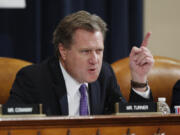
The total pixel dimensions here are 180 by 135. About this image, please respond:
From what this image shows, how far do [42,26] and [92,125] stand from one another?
1.71 meters

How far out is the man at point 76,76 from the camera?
189 centimetres

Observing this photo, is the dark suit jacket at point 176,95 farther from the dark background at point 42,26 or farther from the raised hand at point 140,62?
the dark background at point 42,26

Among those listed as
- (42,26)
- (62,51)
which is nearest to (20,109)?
(62,51)

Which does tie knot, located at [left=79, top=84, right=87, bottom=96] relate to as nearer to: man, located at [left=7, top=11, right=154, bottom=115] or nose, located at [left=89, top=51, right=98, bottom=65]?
man, located at [left=7, top=11, right=154, bottom=115]

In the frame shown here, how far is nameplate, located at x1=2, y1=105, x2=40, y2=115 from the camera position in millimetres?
1410

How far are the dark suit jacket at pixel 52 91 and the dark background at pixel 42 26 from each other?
75 centimetres

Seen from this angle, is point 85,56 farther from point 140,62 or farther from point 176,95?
point 176,95

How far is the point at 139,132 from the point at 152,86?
1.19m

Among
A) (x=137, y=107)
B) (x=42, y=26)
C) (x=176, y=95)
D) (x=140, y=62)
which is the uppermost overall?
(x=42, y=26)

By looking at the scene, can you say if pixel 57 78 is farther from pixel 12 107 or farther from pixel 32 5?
pixel 32 5

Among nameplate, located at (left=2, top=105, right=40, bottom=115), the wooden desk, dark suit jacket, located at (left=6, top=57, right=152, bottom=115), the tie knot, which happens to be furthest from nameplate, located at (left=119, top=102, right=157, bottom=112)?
the tie knot

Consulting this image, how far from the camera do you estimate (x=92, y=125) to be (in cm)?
123

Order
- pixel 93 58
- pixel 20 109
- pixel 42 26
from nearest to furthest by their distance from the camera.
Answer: pixel 20 109 < pixel 93 58 < pixel 42 26

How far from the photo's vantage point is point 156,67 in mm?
2455
